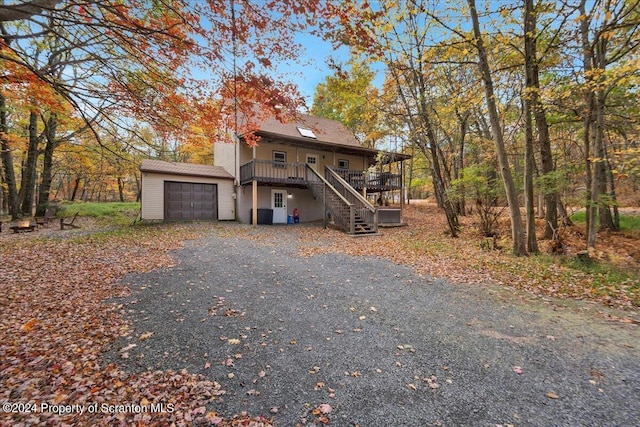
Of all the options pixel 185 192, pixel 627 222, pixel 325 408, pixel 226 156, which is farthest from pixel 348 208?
pixel 627 222

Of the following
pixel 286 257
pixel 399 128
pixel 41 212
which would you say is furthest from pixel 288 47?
pixel 41 212

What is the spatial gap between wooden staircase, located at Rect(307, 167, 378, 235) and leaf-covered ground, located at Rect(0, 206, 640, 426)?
1339 millimetres

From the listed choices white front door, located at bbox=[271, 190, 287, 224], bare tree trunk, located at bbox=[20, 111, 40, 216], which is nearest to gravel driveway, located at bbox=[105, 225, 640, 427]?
white front door, located at bbox=[271, 190, 287, 224]

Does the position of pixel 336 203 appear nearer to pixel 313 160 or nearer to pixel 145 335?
pixel 313 160

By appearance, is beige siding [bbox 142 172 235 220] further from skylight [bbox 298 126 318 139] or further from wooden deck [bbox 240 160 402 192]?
skylight [bbox 298 126 318 139]

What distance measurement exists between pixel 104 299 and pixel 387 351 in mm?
4723

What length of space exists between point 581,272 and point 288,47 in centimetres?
847

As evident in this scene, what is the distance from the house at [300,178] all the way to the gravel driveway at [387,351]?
7654 millimetres

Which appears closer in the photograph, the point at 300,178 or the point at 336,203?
the point at 336,203

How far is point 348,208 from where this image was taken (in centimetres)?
1241

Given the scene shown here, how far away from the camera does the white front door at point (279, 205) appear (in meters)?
16.0

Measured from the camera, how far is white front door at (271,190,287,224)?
52.5 feet

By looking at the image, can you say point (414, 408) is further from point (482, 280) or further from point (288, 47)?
point (288, 47)

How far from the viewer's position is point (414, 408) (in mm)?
2291
